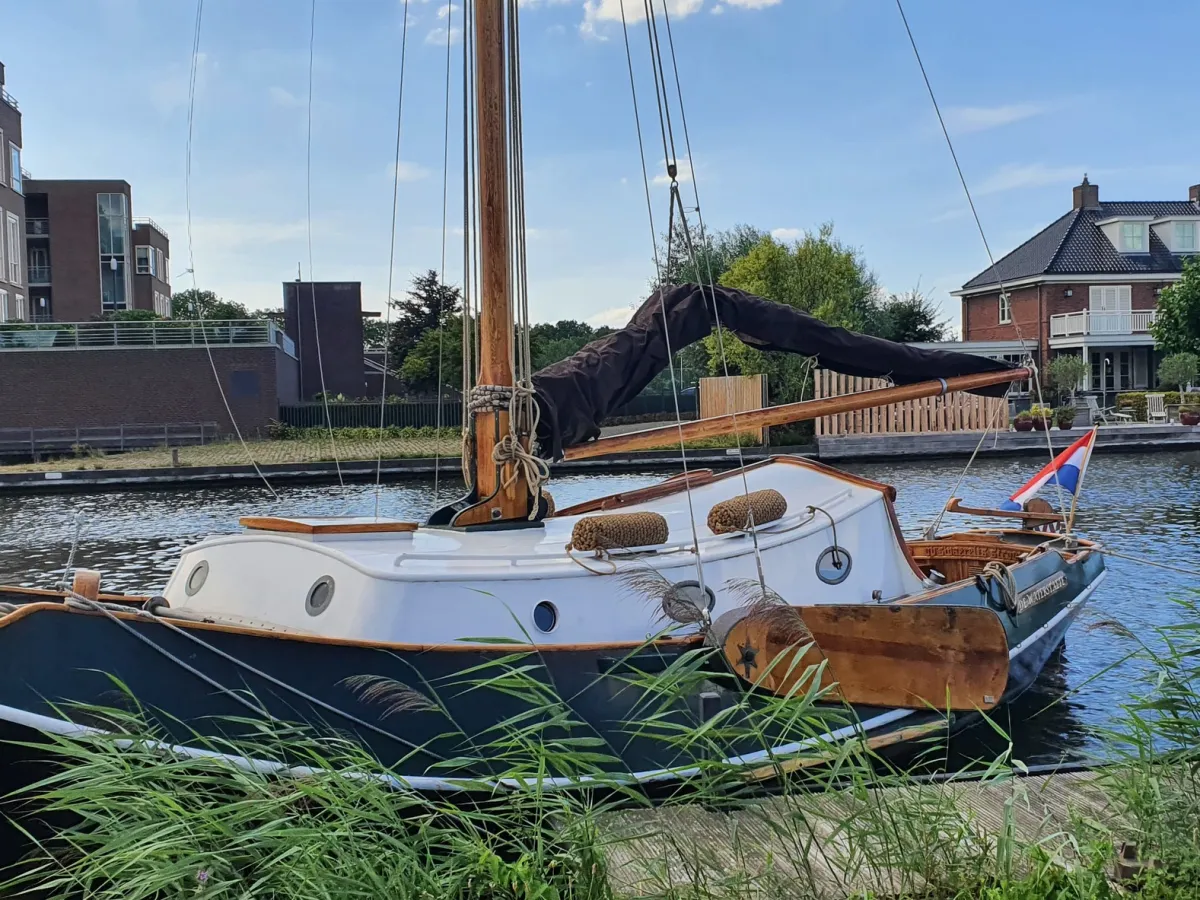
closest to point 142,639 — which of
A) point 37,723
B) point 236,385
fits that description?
point 37,723

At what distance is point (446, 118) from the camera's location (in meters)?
9.12

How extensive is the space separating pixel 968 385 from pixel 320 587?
537 cm

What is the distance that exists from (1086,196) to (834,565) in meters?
46.0

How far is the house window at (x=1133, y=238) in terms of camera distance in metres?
44.4

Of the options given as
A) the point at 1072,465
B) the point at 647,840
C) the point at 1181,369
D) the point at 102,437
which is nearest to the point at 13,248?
the point at 102,437

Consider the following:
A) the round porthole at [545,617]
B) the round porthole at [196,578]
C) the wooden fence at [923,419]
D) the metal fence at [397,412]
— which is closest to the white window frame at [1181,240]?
the wooden fence at [923,419]

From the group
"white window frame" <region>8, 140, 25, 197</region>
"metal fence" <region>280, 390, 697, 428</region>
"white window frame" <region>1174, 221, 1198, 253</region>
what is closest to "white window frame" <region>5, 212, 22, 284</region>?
"white window frame" <region>8, 140, 25, 197</region>

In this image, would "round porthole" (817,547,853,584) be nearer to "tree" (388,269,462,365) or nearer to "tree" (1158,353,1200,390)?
"tree" (1158,353,1200,390)

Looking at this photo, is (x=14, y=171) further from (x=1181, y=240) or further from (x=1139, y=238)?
(x=1181, y=240)

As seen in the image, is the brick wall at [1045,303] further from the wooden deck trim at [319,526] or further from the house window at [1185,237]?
the wooden deck trim at [319,526]

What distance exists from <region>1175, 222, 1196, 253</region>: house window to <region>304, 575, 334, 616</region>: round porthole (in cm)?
4790

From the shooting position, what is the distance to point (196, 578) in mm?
6691

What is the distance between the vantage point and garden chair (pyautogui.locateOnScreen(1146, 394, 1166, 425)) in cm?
3497

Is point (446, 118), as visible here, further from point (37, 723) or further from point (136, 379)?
point (136, 379)
